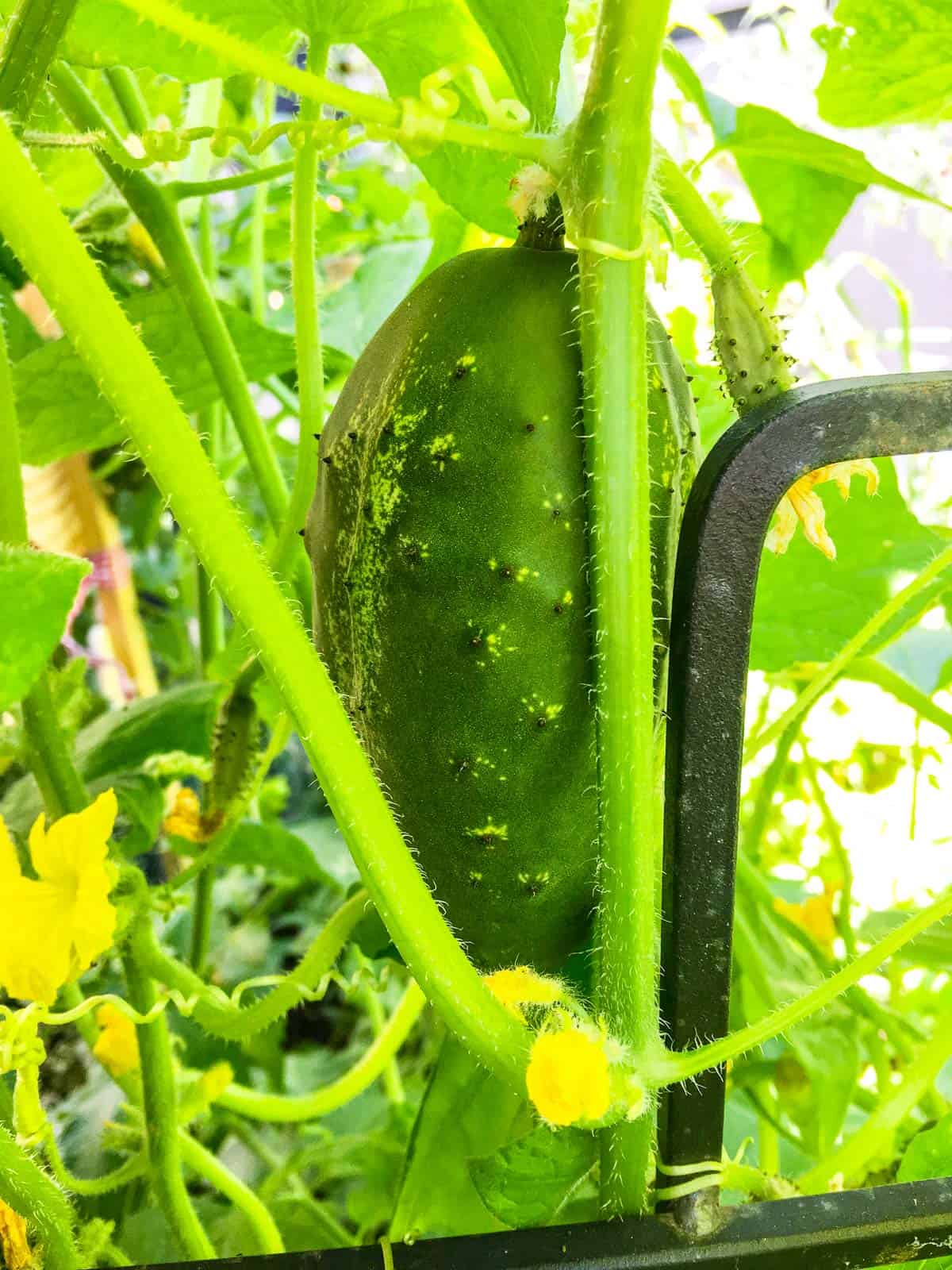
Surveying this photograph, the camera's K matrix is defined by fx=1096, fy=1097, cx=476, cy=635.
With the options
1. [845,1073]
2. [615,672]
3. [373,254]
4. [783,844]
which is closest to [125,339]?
[615,672]

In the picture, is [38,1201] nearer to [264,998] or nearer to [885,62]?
[264,998]

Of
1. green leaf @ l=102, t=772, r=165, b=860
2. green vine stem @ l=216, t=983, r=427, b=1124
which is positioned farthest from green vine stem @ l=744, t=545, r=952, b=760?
green leaf @ l=102, t=772, r=165, b=860

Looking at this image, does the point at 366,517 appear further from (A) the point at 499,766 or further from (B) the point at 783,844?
(B) the point at 783,844

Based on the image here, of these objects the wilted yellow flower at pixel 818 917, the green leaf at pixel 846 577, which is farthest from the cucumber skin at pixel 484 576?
the wilted yellow flower at pixel 818 917

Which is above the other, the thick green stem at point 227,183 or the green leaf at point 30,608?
the thick green stem at point 227,183

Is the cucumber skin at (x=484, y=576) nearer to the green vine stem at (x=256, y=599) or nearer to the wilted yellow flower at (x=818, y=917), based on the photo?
the green vine stem at (x=256, y=599)
